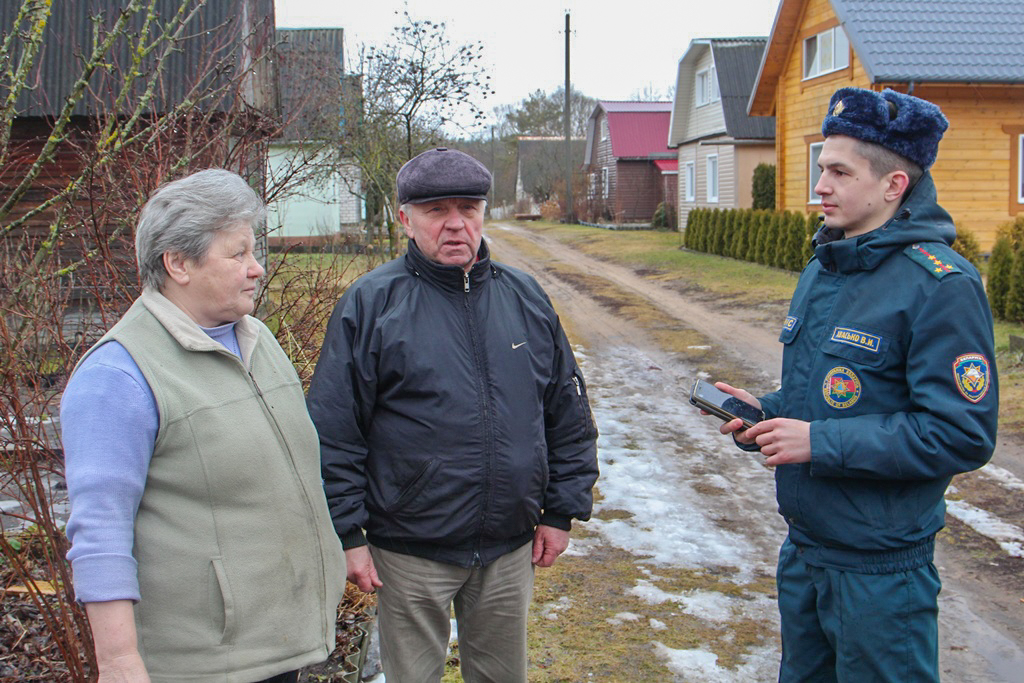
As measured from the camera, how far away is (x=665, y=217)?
32.2 meters

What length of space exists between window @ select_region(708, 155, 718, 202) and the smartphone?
25763 millimetres

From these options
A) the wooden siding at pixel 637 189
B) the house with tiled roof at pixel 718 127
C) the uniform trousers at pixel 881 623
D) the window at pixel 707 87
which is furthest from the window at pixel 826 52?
the uniform trousers at pixel 881 623

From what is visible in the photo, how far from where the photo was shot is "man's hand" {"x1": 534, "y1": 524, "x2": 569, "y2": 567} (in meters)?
3.00

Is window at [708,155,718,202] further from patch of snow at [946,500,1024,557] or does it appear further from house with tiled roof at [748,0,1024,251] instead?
patch of snow at [946,500,1024,557]

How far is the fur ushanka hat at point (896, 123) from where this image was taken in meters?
2.54

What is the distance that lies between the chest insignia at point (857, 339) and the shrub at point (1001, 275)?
34.6 feet

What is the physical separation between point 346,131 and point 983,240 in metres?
11.9

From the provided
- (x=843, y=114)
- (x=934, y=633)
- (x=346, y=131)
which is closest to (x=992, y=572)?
(x=934, y=633)

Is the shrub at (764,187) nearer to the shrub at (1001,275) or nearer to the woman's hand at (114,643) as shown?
the shrub at (1001,275)

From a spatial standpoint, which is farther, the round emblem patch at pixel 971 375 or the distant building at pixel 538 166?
the distant building at pixel 538 166

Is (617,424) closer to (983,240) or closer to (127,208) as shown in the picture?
(127,208)

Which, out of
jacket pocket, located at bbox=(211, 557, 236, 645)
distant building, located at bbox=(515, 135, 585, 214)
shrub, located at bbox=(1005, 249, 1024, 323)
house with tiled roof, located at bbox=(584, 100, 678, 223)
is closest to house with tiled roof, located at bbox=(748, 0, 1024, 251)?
shrub, located at bbox=(1005, 249, 1024, 323)

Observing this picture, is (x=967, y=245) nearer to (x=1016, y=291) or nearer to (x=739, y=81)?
(x=1016, y=291)

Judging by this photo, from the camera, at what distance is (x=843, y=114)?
8.64 ft
